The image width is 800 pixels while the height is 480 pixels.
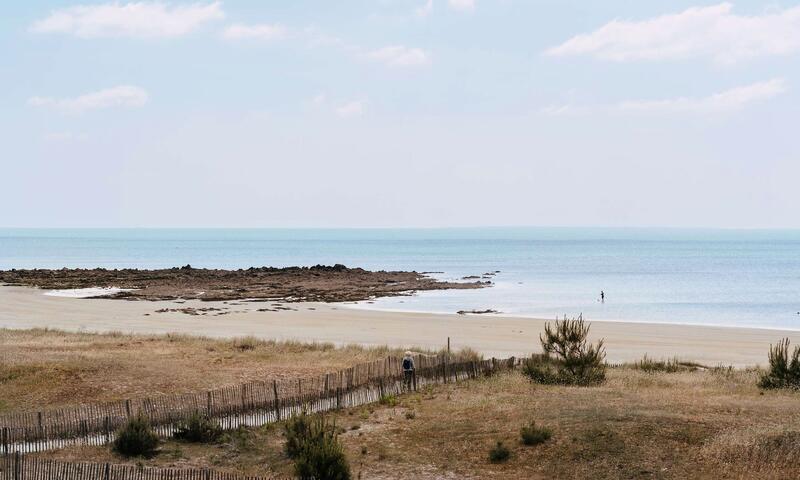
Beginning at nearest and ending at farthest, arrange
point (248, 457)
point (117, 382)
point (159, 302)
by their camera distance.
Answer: point (248, 457) → point (117, 382) → point (159, 302)

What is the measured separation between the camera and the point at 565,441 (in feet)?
76.8

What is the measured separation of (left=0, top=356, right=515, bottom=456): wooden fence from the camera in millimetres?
23641

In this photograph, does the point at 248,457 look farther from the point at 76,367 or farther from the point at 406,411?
the point at 76,367

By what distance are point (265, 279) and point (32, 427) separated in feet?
282

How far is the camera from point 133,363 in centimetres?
3634

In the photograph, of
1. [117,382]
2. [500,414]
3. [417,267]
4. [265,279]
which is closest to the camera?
[500,414]

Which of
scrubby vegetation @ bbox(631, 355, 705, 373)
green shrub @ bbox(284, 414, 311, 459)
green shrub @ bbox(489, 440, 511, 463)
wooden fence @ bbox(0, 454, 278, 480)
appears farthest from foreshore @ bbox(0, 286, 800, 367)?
wooden fence @ bbox(0, 454, 278, 480)

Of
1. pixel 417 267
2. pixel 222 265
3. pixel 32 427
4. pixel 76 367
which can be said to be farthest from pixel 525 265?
pixel 32 427

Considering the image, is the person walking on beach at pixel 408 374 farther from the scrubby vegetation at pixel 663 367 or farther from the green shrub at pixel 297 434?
the scrubby vegetation at pixel 663 367

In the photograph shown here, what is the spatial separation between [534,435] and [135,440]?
10.8 m

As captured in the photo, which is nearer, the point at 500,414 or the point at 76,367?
the point at 500,414

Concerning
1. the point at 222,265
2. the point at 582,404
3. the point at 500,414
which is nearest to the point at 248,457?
the point at 500,414

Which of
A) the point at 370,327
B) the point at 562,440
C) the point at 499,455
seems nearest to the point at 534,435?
the point at 562,440

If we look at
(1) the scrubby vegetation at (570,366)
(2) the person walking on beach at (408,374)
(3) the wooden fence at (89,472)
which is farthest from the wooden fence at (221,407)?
(1) the scrubby vegetation at (570,366)
